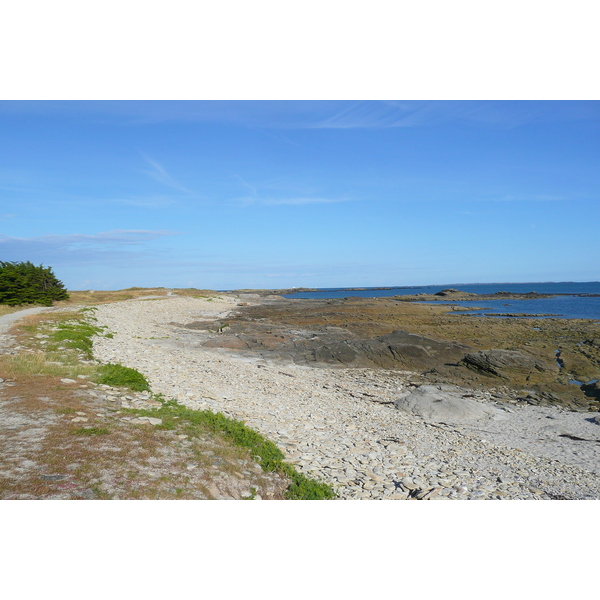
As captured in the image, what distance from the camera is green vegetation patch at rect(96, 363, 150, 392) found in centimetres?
1272

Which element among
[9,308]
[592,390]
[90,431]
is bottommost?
[592,390]

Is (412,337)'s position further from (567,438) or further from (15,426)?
(15,426)

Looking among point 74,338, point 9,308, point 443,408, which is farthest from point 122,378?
point 9,308

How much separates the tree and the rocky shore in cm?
2545

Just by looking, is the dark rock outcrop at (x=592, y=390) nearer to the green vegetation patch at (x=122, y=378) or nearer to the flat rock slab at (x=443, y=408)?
the flat rock slab at (x=443, y=408)

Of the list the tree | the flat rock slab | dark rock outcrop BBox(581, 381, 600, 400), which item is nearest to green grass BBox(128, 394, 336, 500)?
the flat rock slab

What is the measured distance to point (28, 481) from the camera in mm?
6266

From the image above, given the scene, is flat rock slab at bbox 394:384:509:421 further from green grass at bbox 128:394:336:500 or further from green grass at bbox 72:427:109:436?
green grass at bbox 72:427:109:436

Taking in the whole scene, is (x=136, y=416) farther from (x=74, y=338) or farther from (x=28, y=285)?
(x=28, y=285)

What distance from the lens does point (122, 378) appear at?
13.1m

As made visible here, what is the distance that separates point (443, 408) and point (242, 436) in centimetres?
887

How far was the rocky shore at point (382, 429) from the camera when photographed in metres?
8.76

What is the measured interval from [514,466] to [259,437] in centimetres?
652

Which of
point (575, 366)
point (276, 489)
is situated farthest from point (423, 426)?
point (575, 366)
